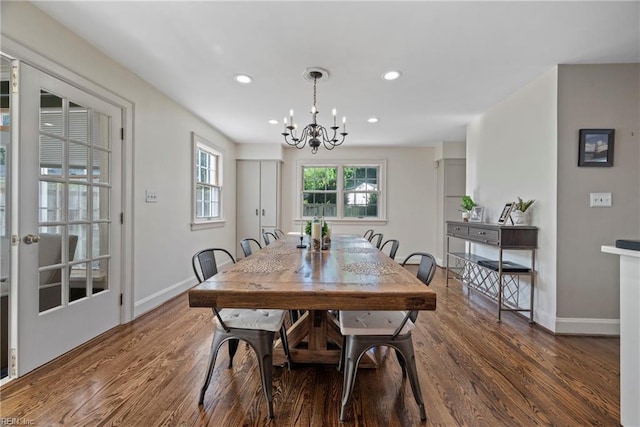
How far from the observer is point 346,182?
621 cm

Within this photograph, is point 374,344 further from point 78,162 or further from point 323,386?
point 78,162

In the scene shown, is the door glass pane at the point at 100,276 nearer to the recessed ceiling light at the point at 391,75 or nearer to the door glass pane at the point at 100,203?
the door glass pane at the point at 100,203

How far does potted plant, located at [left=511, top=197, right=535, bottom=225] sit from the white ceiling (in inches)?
47.4

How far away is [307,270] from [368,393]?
32.6 inches

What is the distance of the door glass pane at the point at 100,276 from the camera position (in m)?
2.49

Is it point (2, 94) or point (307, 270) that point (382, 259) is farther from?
point (2, 94)

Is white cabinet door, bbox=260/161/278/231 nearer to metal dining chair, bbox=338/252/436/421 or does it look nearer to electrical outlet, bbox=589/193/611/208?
metal dining chair, bbox=338/252/436/421

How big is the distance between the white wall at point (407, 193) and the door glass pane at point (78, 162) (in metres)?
4.19

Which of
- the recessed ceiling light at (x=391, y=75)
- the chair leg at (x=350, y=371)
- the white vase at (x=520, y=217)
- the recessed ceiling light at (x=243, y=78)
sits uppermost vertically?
the recessed ceiling light at (x=391, y=75)

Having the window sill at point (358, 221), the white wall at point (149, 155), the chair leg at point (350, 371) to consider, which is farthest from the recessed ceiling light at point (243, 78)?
the window sill at point (358, 221)

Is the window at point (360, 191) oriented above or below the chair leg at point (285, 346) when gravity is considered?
above

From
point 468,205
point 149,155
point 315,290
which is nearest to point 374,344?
point 315,290

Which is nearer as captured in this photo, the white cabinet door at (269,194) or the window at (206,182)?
the window at (206,182)

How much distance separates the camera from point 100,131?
254 cm
